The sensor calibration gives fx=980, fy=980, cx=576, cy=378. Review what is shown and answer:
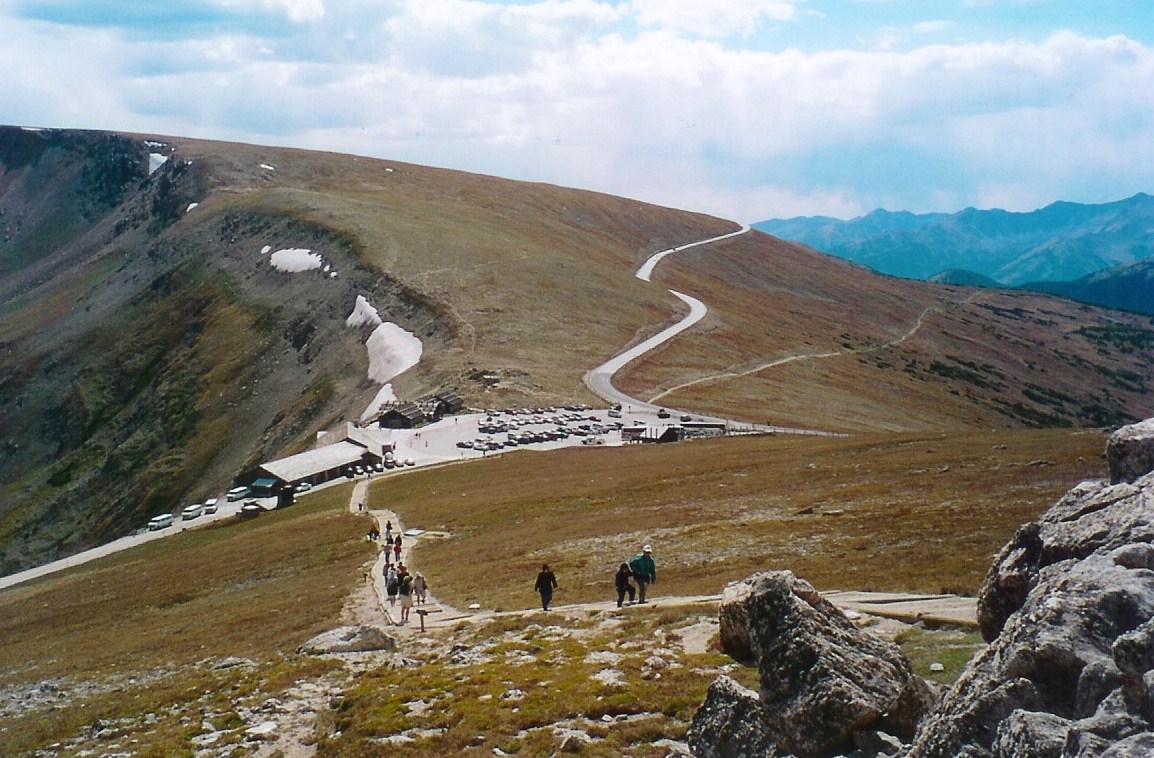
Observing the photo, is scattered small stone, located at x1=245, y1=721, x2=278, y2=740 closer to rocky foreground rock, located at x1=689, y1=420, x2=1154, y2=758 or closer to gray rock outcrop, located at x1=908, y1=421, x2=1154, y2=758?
rocky foreground rock, located at x1=689, y1=420, x2=1154, y2=758

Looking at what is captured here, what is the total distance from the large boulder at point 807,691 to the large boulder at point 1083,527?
1646 mm

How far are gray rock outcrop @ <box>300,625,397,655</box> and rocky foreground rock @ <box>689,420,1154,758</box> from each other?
16.2 meters

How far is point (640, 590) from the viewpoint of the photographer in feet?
99.6

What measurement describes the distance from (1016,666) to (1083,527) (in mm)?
2861

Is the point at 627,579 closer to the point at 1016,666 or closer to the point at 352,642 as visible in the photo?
the point at 352,642

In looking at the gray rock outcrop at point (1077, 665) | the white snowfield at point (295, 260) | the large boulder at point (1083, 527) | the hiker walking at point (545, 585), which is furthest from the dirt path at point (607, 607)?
the white snowfield at point (295, 260)

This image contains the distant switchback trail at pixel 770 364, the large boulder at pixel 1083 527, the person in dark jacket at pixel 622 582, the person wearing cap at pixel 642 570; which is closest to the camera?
the large boulder at pixel 1083 527

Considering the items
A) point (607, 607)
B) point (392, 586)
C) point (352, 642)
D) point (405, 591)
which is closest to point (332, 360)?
point (392, 586)

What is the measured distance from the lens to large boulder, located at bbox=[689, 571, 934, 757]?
1288 cm

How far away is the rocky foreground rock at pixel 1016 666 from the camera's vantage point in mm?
8602

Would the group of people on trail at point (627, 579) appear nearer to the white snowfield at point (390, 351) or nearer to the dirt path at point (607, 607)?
the dirt path at point (607, 607)

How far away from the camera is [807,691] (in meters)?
13.3

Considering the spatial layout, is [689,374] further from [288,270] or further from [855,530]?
[855,530]

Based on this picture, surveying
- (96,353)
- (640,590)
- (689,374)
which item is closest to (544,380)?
(689,374)
